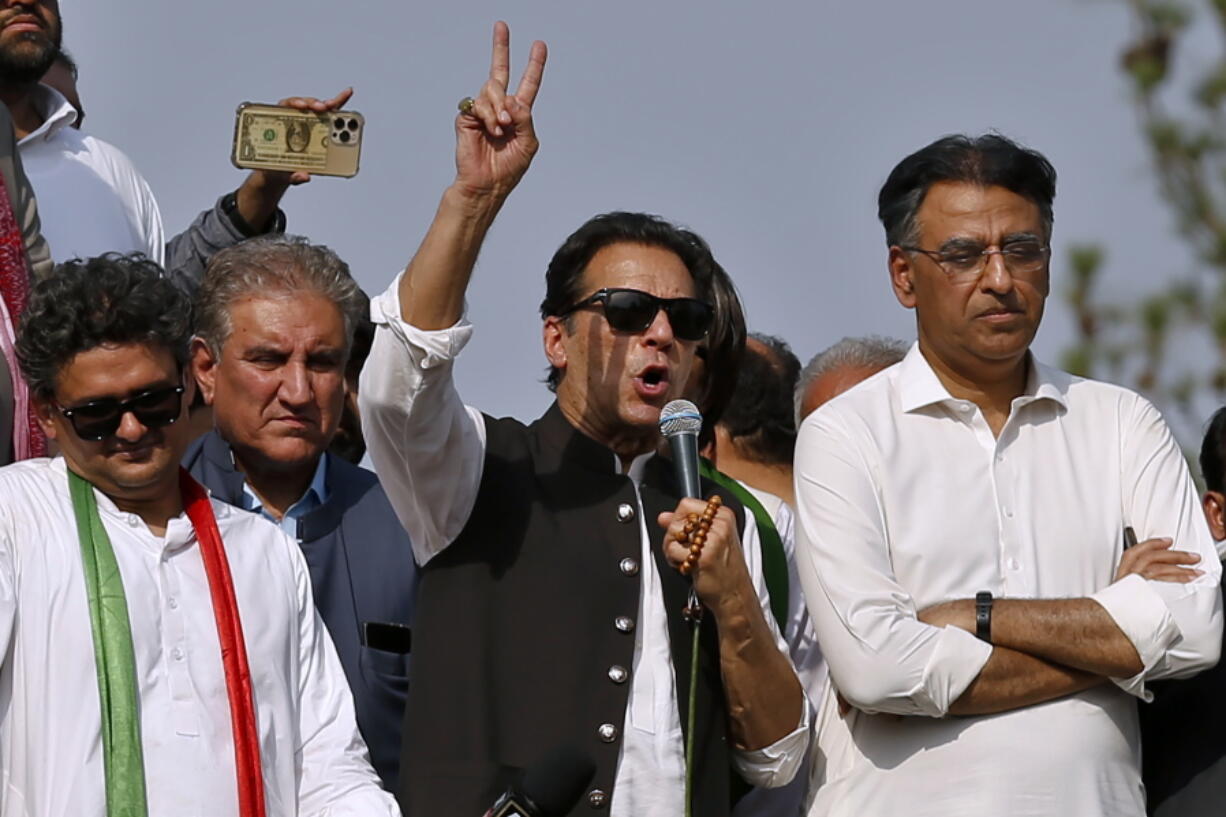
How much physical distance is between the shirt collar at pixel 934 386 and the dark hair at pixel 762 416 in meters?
1.83

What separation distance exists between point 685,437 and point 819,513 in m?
0.58

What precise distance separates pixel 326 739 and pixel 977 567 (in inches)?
63.4

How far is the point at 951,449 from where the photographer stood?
632 cm

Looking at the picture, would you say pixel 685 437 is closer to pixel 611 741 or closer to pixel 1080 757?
pixel 611 741

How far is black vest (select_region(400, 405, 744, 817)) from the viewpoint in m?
5.89

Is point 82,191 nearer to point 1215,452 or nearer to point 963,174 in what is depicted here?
point 963,174

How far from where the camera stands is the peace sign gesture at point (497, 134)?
5734 millimetres

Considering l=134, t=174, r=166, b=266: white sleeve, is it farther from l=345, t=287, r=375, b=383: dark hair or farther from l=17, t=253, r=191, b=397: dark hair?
l=17, t=253, r=191, b=397: dark hair

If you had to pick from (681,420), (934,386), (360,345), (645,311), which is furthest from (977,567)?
(360,345)

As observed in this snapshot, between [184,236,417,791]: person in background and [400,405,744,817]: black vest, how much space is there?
0.68 metres

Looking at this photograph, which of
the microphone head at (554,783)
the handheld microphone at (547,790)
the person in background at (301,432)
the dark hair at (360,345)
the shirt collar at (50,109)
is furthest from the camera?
the shirt collar at (50,109)

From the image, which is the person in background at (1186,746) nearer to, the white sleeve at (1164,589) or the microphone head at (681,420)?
the white sleeve at (1164,589)

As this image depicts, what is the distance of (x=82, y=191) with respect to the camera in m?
7.75

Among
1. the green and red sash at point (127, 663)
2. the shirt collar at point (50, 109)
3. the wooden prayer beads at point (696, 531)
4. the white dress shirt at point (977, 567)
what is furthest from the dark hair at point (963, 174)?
the shirt collar at point (50, 109)
